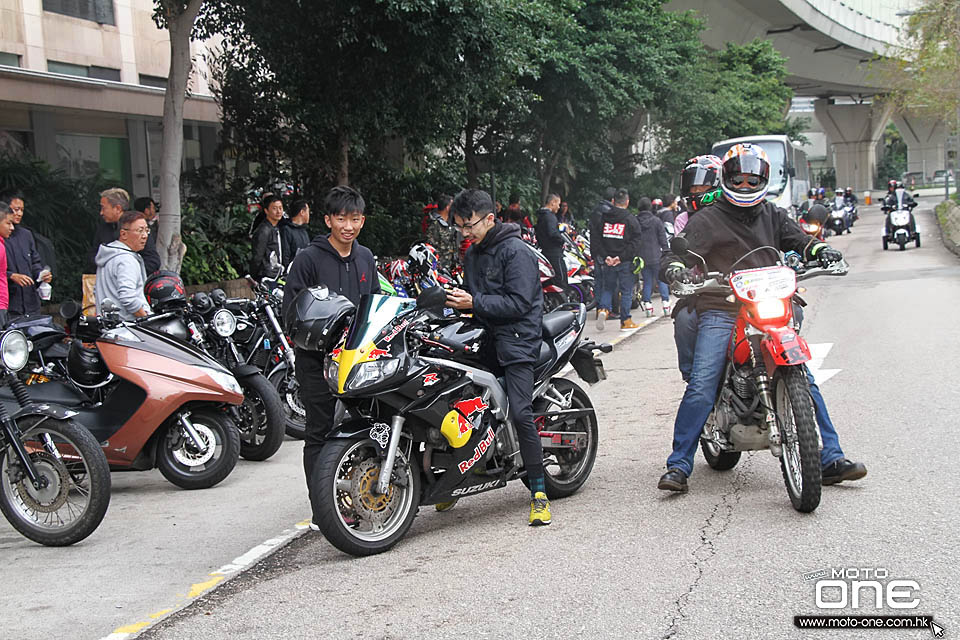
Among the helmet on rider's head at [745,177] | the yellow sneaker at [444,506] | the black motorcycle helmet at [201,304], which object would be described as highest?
the helmet on rider's head at [745,177]

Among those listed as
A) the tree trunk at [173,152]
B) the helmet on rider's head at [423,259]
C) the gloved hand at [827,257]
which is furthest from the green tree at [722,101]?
the gloved hand at [827,257]

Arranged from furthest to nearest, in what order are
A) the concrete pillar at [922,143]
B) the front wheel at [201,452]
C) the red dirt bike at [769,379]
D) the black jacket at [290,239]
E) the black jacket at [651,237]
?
the concrete pillar at [922,143], the black jacket at [651,237], the black jacket at [290,239], the front wheel at [201,452], the red dirt bike at [769,379]

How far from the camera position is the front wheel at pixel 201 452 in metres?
6.97

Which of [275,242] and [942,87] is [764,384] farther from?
[942,87]

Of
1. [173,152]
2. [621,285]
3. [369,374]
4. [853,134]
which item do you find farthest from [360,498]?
[853,134]

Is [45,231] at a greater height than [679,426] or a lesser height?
greater

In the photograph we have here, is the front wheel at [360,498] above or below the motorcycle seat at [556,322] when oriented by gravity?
below

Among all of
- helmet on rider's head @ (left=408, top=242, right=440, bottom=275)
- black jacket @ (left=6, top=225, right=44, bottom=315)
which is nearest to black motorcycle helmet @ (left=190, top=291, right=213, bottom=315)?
black jacket @ (left=6, top=225, right=44, bottom=315)

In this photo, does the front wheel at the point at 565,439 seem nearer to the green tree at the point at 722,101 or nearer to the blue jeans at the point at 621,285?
the blue jeans at the point at 621,285

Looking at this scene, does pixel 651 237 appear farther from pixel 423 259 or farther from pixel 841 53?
pixel 841 53

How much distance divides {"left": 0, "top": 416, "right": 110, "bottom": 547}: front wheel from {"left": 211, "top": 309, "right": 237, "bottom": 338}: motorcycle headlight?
218 cm

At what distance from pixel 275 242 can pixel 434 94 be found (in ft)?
19.1

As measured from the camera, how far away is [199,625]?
4.45 metres

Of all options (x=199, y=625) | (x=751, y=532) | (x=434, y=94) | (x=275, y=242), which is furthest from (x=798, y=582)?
(x=434, y=94)
